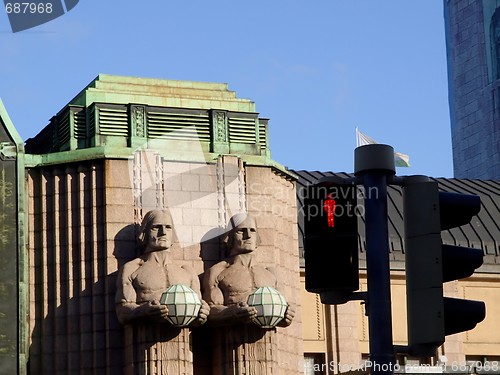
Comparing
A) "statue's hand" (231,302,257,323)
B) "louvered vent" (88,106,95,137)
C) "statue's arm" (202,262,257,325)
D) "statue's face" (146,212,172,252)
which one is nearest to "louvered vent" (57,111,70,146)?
"louvered vent" (88,106,95,137)

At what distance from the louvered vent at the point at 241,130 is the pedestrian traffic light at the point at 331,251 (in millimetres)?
25439

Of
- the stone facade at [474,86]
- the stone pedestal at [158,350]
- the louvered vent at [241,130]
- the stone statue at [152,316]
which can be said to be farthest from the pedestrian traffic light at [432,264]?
the stone facade at [474,86]

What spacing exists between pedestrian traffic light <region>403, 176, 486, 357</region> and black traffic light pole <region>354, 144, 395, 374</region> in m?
0.21

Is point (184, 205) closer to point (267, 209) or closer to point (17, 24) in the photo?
point (267, 209)

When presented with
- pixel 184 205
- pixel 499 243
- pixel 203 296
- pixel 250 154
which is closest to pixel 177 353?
pixel 203 296

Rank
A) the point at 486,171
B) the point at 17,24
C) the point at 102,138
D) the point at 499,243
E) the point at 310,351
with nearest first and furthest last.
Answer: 1. the point at 17,24
2. the point at 102,138
3. the point at 310,351
4. the point at 499,243
5. the point at 486,171

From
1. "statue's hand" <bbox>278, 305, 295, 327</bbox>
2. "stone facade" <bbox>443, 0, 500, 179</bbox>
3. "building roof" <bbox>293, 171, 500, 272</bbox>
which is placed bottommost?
"statue's hand" <bbox>278, 305, 295, 327</bbox>

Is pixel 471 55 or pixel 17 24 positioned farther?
pixel 471 55

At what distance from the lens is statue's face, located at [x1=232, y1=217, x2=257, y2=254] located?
119 ft

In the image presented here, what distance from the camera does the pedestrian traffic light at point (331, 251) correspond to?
12.9 meters

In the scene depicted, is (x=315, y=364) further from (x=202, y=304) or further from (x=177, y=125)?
(x=202, y=304)

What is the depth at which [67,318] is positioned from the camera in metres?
36.2

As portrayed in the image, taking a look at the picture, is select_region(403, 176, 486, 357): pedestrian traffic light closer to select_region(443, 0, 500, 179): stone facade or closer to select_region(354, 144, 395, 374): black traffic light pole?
select_region(354, 144, 395, 374): black traffic light pole

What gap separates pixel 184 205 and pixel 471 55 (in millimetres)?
136318
